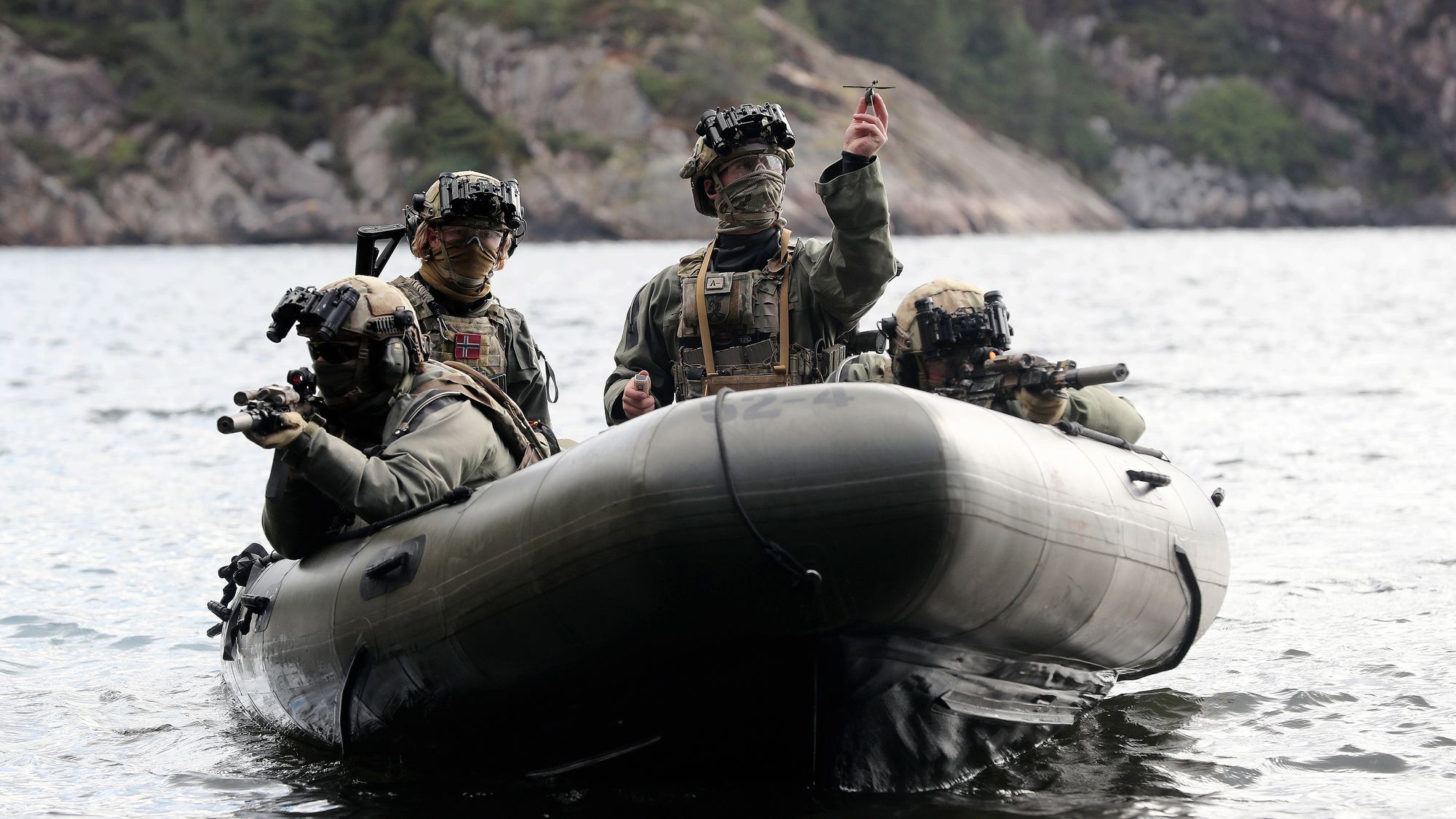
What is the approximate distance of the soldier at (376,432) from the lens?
20.4 ft

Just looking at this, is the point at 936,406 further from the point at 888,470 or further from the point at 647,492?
the point at 647,492

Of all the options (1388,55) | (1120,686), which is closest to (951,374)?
(1120,686)

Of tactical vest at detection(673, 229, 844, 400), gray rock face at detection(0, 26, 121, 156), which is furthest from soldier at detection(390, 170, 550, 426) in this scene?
gray rock face at detection(0, 26, 121, 156)

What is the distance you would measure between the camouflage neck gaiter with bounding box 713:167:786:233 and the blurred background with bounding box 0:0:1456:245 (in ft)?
202

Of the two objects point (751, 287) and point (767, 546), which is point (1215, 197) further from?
→ point (767, 546)

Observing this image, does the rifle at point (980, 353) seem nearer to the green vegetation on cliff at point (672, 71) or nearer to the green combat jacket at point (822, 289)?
the green combat jacket at point (822, 289)

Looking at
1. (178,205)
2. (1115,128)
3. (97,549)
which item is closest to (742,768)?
(97,549)

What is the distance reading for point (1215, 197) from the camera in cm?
10325

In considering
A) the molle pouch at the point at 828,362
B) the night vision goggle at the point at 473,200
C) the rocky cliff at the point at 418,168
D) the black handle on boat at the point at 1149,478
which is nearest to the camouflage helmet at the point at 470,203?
the night vision goggle at the point at 473,200

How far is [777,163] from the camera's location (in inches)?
305

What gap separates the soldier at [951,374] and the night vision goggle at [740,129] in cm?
100

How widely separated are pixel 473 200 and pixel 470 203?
0.8 inches

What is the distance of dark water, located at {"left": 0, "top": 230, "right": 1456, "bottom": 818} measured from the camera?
22.3 feet

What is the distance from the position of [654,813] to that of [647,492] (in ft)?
4.94
